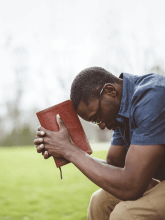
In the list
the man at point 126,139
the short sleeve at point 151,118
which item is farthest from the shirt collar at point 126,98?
the short sleeve at point 151,118

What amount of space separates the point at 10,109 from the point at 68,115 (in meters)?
15.4

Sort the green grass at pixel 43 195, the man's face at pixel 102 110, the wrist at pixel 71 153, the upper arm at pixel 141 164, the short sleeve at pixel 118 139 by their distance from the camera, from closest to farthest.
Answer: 1. the upper arm at pixel 141 164
2. the wrist at pixel 71 153
3. the man's face at pixel 102 110
4. the short sleeve at pixel 118 139
5. the green grass at pixel 43 195

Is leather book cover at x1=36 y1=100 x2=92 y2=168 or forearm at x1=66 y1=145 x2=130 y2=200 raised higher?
leather book cover at x1=36 y1=100 x2=92 y2=168

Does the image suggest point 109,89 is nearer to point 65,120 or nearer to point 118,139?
point 65,120

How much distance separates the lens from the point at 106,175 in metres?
1.25

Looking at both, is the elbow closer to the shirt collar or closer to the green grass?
the shirt collar

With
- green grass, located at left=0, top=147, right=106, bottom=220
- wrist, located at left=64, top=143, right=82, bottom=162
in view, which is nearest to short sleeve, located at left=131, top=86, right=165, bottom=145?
wrist, located at left=64, top=143, right=82, bottom=162

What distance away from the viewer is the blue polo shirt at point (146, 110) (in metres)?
1.19

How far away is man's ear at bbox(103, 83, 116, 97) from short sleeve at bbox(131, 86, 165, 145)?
0.81ft

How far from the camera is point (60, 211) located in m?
2.75

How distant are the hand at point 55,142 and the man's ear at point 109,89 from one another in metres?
0.38

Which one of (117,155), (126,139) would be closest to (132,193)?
(126,139)

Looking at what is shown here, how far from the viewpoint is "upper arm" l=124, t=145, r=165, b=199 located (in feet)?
3.84

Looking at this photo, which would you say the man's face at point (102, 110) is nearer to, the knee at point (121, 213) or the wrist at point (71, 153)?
the wrist at point (71, 153)
